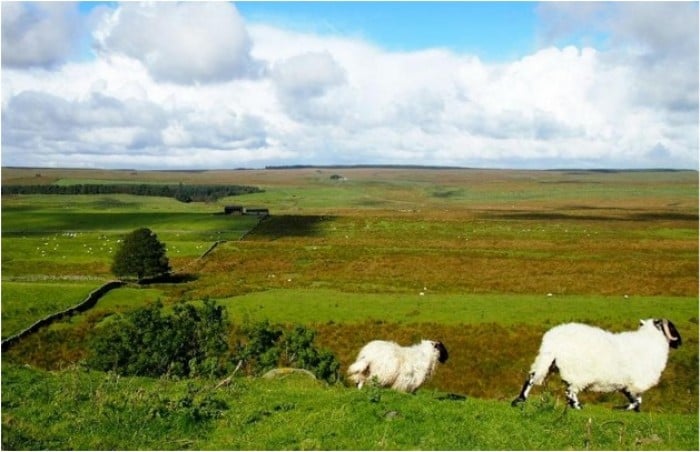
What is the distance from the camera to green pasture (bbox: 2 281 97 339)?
141 ft

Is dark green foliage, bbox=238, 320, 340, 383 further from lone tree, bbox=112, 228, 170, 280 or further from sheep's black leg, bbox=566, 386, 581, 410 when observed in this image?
lone tree, bbox=112, 228, 170, 280

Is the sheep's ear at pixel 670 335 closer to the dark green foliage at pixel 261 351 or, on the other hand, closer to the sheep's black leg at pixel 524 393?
the sheep's black leg at pixel 524 393

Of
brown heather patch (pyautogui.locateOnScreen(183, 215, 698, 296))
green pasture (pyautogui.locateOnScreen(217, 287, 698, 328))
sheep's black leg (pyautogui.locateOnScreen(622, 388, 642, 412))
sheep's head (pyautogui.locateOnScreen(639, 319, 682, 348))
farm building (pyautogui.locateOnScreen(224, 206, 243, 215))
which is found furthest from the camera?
farm building (pyautogui.locateOnScreen(224, 206, 243, 215))

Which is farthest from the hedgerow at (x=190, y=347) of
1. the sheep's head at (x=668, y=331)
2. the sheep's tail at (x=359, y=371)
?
the sheep's head at (x=668, y=331)

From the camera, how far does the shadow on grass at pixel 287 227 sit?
110 metres

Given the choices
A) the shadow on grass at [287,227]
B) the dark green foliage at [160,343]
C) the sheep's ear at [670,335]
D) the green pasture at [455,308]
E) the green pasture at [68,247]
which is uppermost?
the sheep's ear at [670,335]

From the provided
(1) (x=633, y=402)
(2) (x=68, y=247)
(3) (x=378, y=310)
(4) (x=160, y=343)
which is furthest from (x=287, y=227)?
(1) (x=633, y=402)

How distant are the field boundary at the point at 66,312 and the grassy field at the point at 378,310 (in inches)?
31.1

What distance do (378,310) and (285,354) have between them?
20.0 metres

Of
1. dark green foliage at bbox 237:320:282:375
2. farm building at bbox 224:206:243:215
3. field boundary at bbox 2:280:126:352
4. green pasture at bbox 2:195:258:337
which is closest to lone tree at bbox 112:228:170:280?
green pasture at bbox 2:195:258:337

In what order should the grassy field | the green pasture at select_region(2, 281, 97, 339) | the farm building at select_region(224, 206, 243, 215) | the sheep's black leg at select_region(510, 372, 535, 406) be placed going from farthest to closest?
the farm building at select_region(224, 206, 243, 215), the green pasture at select_region(2, 281, 97, 339), the sheep's black leg at select_region(510, 372, 535, 406), the grassy field

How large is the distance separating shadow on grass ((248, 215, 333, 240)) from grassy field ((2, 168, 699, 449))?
43 cm

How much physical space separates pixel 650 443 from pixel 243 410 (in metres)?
7.89

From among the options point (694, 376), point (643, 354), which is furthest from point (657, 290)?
point (643, 354)
